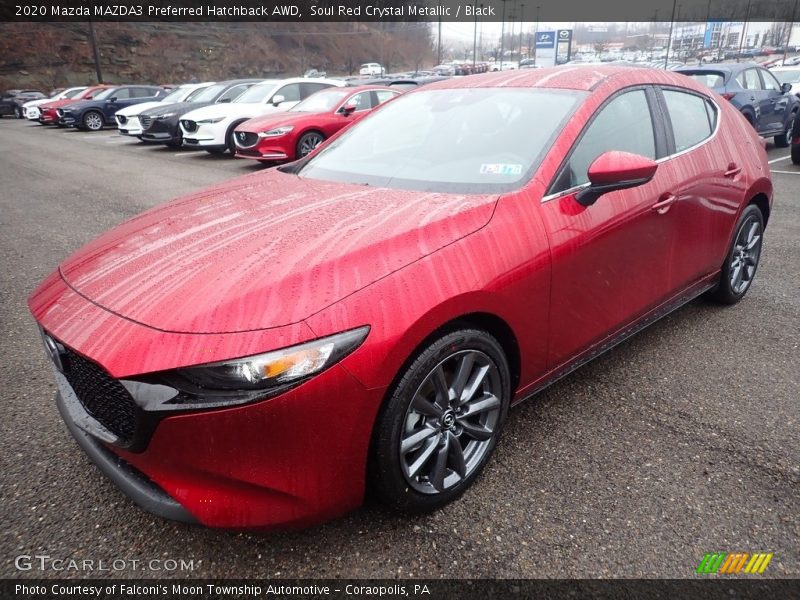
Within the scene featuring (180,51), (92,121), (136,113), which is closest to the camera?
(136,113)

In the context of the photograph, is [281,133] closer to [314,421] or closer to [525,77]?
[525,77]

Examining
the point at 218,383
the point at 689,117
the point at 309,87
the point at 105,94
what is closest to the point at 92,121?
the point at 105,94

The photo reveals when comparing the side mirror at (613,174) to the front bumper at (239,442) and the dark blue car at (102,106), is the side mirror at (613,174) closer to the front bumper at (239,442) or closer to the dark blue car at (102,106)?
the front bumper at (239,442)

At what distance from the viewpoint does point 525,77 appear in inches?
117

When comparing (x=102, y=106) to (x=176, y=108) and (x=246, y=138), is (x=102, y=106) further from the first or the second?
(x=246, y=138)

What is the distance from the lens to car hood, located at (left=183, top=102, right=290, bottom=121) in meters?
12.2

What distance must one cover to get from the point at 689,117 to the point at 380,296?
8.23 ft

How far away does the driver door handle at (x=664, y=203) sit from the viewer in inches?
108

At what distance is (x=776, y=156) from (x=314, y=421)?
12.0 metres

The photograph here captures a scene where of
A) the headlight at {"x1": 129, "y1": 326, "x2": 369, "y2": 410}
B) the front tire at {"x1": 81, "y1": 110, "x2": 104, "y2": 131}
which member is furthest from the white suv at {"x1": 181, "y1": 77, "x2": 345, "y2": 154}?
the headlight at {"x1": 129, "y1": 326, "x2": 369, "y2": 410}

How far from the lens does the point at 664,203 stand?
2.78 meters

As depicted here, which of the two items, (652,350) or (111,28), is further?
(111,28)

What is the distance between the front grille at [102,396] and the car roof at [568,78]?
230cm

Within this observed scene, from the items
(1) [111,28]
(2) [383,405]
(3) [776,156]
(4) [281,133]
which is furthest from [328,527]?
(1) [111,28]
